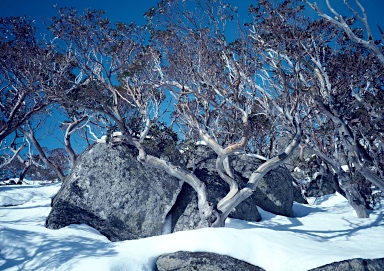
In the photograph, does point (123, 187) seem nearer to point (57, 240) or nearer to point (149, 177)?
point (149, 177)

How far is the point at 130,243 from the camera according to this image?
750 centimetres

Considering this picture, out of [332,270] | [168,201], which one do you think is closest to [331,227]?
[332,270]

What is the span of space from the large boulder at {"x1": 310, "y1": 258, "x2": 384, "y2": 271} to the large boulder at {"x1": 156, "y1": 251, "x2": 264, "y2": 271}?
139 centimetres

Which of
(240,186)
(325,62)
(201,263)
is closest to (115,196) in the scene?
(201,263)

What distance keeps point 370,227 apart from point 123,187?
26.7 feet

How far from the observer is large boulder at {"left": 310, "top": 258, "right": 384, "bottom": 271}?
241 inches

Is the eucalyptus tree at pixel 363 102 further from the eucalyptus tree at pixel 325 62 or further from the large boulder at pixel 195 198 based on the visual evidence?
the large boulder at pixel 195 198

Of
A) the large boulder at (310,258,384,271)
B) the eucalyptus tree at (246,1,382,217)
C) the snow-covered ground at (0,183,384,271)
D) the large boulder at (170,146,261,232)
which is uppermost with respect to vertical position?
the eucalyptus tree at (246,1,382,217)

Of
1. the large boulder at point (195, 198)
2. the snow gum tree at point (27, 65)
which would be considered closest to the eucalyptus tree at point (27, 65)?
the snow gum tree at point (27, 65)

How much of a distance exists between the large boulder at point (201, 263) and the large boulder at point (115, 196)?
97.7 inches

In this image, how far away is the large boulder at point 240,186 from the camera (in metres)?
9.74

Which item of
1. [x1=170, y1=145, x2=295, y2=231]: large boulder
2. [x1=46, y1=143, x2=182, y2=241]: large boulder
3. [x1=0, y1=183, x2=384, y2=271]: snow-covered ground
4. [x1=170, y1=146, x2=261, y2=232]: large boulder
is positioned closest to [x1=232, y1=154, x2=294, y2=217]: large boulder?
[x1=170, y1=145, x2=295, y2=231]: large boulder

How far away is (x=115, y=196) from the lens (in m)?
9.51

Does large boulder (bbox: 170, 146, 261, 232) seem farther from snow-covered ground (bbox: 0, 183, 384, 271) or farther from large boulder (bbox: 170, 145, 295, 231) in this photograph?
snow-covered ground (bbox: 0, 183, 384, 271)
